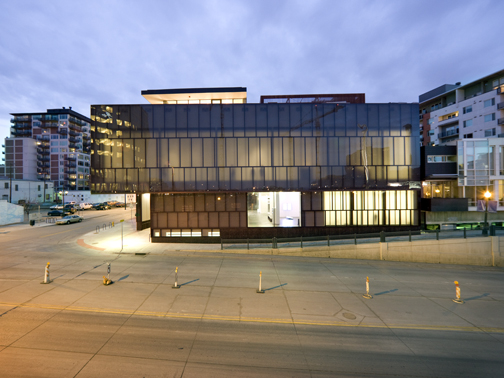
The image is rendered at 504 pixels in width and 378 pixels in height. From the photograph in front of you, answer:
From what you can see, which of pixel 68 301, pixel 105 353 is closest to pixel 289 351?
pixel 105 353

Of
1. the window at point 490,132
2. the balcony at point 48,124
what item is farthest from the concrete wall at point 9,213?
the balcony at point 48,124

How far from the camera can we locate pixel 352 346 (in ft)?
25.8

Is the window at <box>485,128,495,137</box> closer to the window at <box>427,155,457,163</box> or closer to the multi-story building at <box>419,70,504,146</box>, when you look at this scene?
the multi-story building at <box>419,70,504,146</box>

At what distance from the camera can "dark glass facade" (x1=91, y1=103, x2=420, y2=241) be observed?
970 inches

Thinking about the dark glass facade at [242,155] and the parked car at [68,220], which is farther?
the parked car at [68,220]

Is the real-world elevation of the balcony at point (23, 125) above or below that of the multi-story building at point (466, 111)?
above

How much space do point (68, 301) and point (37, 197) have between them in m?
79.6

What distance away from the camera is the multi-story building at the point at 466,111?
143 ft

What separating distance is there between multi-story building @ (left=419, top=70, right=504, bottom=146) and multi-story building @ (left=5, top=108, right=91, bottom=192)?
125 meters

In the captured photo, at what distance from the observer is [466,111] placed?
48656 millimetres

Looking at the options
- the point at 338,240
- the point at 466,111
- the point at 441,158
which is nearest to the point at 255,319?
the point at 338,240

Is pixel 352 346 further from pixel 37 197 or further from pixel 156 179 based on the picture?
pixel 37 197

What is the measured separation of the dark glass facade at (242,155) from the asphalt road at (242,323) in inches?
364

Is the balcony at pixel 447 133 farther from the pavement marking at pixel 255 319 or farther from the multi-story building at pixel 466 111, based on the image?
the pavement marking at pixel 255 319
